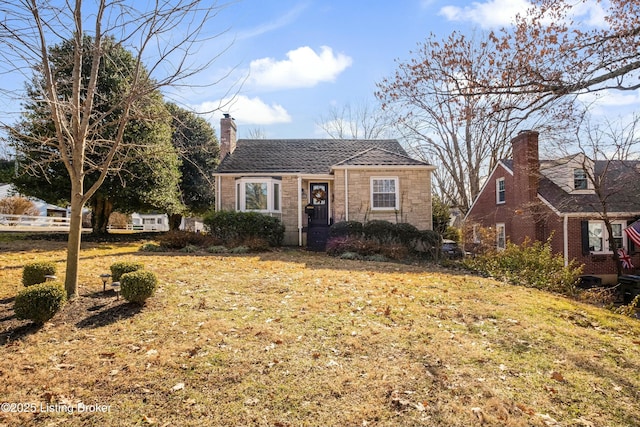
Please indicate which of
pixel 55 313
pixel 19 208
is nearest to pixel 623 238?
pixel 55 313

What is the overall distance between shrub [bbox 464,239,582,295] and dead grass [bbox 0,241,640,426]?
9.06ft

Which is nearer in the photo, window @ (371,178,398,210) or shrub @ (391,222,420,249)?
shrub @ (391,222,420,249)

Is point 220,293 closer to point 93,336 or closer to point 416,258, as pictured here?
point 93,336

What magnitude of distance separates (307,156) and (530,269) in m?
11.7

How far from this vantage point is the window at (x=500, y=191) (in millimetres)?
19714

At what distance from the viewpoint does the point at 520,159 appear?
17328 mm

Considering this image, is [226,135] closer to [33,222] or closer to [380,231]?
[380,231]

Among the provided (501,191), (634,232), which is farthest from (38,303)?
(501,191)

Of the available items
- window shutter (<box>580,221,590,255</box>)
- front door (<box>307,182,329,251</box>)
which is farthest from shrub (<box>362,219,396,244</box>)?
window shutter (<box>580,221,590,255</box>)

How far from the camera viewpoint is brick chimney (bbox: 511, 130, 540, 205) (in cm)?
1675

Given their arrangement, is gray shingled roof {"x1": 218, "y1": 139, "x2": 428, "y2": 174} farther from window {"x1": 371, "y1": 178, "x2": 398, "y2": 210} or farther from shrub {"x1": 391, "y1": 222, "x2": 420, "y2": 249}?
shrub {"x1": 391, "y1": 222, "x2": 420, "y2": 249}

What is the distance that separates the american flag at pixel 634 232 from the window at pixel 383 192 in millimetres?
10517

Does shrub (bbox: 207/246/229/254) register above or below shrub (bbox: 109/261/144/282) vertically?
below

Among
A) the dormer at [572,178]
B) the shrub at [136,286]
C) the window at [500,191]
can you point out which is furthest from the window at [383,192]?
the shrub at [136,286]
